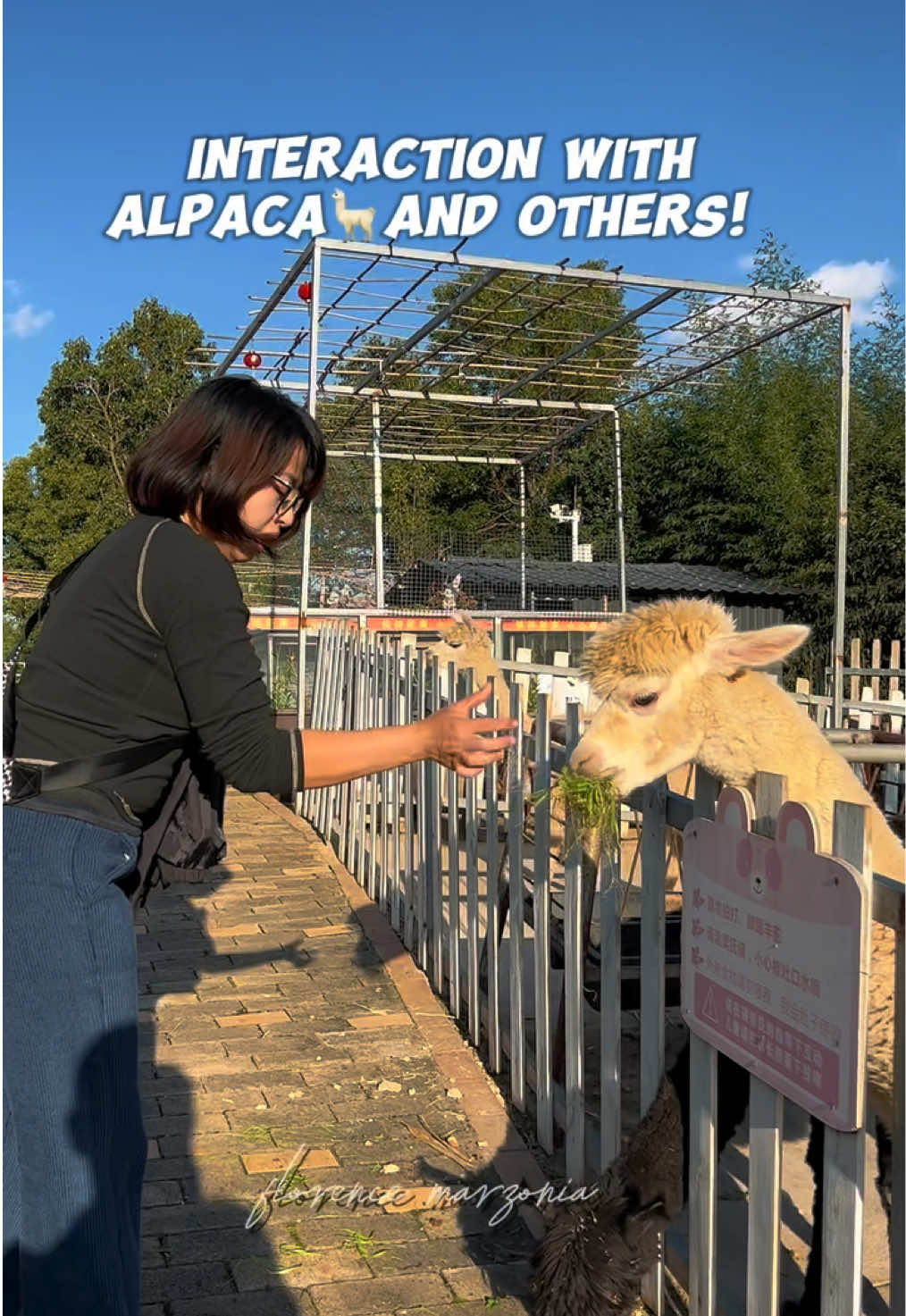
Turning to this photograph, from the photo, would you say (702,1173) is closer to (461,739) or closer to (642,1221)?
(642,1221)

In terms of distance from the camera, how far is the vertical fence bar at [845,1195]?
6.96ft

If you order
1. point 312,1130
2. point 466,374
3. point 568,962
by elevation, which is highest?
point 466,374

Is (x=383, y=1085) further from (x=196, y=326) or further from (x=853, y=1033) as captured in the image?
(x=196, y=326)

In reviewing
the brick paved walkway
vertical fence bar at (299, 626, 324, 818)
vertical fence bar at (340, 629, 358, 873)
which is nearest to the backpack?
the brick paved walkway

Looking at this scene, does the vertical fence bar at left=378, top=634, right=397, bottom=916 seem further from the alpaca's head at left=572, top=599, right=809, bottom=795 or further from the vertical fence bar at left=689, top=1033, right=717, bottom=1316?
the vertical fence bar at left=689, top=1033, right=717, bottom=1316

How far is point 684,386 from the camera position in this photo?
16.5 meters

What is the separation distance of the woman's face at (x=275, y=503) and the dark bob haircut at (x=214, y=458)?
0.06 ft

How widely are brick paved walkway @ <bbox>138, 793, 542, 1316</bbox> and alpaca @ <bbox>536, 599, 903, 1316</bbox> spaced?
0.52 m

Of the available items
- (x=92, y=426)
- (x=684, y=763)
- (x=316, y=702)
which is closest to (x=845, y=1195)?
(x=684, y=763)

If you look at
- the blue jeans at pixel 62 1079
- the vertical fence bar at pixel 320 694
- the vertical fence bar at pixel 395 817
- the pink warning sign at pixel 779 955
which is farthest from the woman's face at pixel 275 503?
the vertical fence bar at pixel 320 694

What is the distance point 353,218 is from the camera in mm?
10211

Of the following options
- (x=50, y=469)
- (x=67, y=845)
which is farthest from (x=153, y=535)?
(x=50, y=469)

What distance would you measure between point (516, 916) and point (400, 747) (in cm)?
220

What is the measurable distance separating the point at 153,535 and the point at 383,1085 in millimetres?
3080
